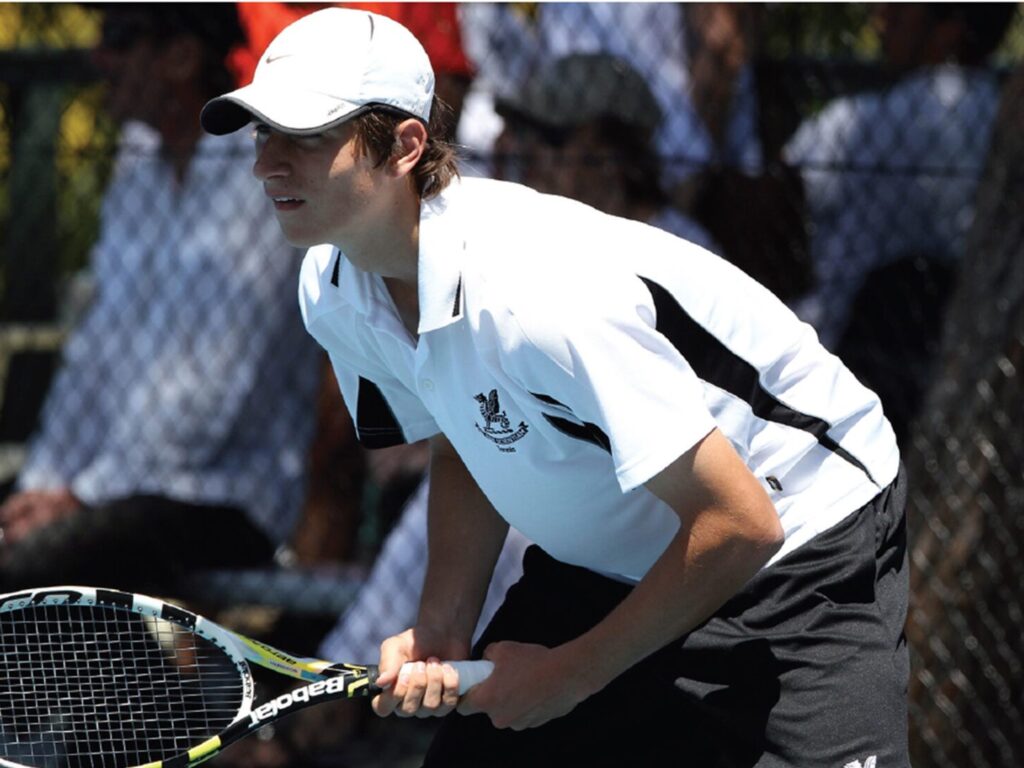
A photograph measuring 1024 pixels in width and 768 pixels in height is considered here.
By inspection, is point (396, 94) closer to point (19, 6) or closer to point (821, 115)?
point (821, 115)

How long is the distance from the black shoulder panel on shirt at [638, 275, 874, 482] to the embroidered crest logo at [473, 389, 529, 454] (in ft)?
0.76

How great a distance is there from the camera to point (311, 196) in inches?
87.2

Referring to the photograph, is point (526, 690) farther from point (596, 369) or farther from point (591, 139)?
point (591, 139)

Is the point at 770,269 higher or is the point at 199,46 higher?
the point at 199,46

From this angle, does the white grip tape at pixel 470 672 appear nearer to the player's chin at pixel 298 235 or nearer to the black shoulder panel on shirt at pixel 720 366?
the black shoulder panel on shirt at pixel 720 366

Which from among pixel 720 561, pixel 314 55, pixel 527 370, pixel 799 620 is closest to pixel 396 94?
pixel 314 55

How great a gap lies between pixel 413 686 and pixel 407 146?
29.4 inches

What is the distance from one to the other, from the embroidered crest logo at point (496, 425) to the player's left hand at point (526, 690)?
294 mm

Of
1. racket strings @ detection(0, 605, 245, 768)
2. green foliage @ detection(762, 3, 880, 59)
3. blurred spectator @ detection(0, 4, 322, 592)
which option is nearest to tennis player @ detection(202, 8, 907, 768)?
racket strings @ detection(0, 605, 245, 768)

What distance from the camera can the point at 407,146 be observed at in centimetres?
228

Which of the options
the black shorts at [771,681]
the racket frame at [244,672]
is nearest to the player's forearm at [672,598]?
the black shorts at [771,681]

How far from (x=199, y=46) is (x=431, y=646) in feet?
7.41

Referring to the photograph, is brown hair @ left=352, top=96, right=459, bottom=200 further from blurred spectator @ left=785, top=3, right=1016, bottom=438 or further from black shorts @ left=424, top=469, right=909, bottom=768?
blurred spectator @ left=785, top=3, right=1016, bottom=438

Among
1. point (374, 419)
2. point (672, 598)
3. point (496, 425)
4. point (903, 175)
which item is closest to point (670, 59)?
point (903, 175)
